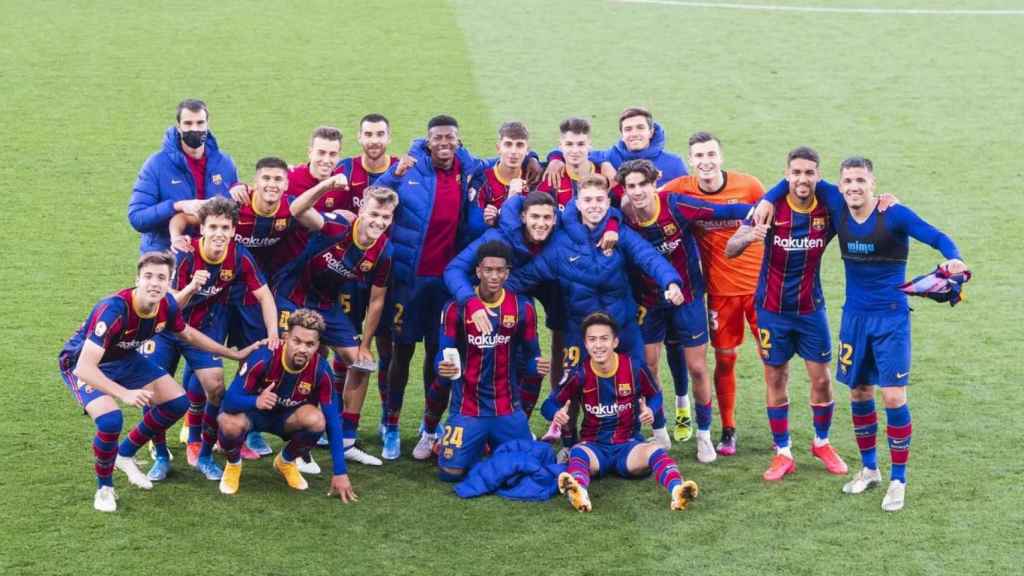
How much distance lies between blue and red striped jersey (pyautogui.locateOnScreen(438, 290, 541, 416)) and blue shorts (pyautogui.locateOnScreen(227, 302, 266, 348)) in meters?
1.10

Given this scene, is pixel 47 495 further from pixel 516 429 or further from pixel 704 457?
pixel 704 457

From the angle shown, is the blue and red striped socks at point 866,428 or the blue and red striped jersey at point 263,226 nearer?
the blue and red striped socks at point 866,428

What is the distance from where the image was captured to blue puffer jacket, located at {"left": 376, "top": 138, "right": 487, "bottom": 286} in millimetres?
9828

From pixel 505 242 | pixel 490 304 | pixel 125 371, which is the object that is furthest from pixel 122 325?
pixel 505 242

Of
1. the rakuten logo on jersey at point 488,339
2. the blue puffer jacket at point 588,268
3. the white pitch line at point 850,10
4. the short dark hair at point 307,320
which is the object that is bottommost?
the rakuten logo on jersey at point 488,339

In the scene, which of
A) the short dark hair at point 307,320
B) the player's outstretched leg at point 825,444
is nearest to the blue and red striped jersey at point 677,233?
the player's outstretched leg at point 825,444

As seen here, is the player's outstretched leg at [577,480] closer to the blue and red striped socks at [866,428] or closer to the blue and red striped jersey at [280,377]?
the blue and red striped jersey at [280,377]

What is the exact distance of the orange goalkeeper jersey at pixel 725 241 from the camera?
9758mm

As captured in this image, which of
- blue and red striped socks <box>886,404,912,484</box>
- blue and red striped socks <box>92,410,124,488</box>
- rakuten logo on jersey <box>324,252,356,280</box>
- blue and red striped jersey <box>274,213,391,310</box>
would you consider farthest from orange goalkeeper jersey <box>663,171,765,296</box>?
blue and red striped socks <box>92,410,124,488</box>

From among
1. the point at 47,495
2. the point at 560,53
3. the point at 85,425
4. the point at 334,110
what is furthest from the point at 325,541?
the point at 560,53

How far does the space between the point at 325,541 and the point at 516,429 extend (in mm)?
1535

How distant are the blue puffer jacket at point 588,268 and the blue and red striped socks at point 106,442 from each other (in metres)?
2.44

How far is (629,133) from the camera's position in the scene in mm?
10164

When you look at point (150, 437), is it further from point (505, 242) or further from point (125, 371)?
point (505, 242)
